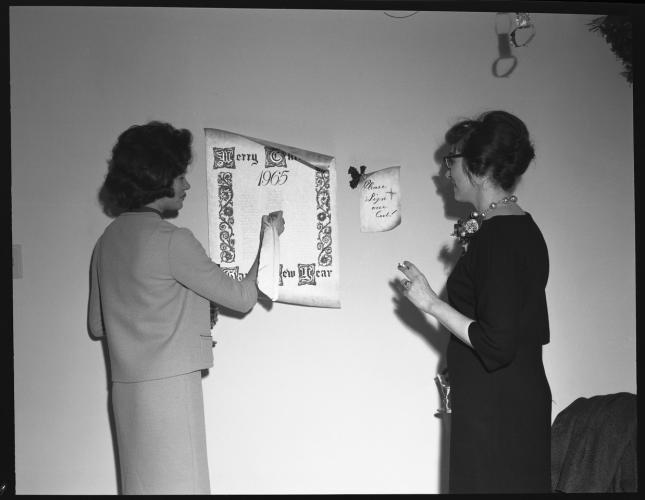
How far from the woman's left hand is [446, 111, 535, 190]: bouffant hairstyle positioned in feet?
1.16

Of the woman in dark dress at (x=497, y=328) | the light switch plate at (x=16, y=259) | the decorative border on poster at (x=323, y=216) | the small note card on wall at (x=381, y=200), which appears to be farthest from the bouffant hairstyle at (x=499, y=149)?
the light switch plate at (x=16, y=259)

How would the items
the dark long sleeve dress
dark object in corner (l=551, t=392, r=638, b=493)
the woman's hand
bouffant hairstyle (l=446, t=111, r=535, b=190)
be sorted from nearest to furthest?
the dark long sleeve dress
bouffant hairstyle (l=446, t=111, r=535, b=190)
dark object in corner (l=551, t=392, r=638, b=493)
the woman's hand

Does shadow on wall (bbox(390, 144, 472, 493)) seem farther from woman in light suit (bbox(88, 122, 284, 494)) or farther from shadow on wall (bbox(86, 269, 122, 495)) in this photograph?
shadow on wall (bbox(86, 269, 122, 495))

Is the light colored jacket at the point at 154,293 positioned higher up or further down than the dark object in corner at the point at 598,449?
higher up

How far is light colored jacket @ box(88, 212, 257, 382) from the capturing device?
208 cm

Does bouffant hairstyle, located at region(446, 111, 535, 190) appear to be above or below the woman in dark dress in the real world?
above

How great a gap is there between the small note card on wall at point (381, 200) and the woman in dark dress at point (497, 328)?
0.45 metres

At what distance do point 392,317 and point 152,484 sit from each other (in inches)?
39.7

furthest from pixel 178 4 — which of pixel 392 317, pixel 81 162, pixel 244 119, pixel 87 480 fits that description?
pixel 87 480

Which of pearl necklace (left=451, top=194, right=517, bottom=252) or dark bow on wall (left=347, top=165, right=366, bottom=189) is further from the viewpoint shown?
dark bow on wall (left=347, top=165, right=366, bottom=189)

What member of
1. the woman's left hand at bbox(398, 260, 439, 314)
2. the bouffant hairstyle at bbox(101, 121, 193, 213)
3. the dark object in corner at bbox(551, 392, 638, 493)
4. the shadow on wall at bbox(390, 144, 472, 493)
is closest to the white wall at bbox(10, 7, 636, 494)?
the shadow on wall at bbox(390, 144, 472, 493)

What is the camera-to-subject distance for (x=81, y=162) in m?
2.48

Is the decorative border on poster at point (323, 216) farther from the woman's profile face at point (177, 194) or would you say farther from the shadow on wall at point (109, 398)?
the shadow on wall at point (109, 398)

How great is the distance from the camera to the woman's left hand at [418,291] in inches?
80.7
